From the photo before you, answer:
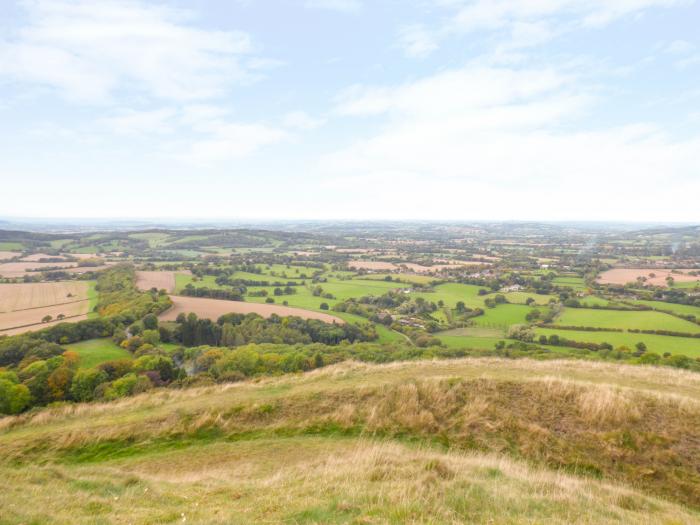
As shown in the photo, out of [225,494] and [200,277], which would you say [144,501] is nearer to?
[225,494]

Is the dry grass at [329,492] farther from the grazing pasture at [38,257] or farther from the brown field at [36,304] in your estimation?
the grazing pasture at [38,257]

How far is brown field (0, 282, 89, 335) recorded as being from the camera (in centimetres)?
4988

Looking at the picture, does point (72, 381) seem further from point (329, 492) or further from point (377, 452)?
point (329, 492)

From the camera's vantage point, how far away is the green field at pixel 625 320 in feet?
164

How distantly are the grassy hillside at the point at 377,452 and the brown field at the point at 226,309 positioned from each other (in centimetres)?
4257

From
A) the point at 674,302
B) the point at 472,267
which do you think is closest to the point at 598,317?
the point at 674,302

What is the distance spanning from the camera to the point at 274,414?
45.0ft

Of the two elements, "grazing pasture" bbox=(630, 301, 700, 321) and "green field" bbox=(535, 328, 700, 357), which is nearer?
"green field" bbox=(535, 328, 700, 357)

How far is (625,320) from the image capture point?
54281 mm

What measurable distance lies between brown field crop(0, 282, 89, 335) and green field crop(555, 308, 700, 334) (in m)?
76.1

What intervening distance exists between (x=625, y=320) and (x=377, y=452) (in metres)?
60.3

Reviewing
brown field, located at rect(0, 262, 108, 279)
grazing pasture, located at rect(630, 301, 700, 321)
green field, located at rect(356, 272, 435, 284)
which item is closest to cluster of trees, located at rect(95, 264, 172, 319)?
brown field, located at rect(0, 262, 108, 279)

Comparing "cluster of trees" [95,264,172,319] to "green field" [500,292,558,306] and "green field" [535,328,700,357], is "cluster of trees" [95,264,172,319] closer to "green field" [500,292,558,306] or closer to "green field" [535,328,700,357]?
"green field" [535,328,700,357]

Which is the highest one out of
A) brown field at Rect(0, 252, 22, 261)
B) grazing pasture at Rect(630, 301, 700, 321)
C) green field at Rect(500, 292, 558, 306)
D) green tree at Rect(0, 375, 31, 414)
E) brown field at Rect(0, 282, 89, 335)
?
brown field at Rect(0, 252, 22, 261)
